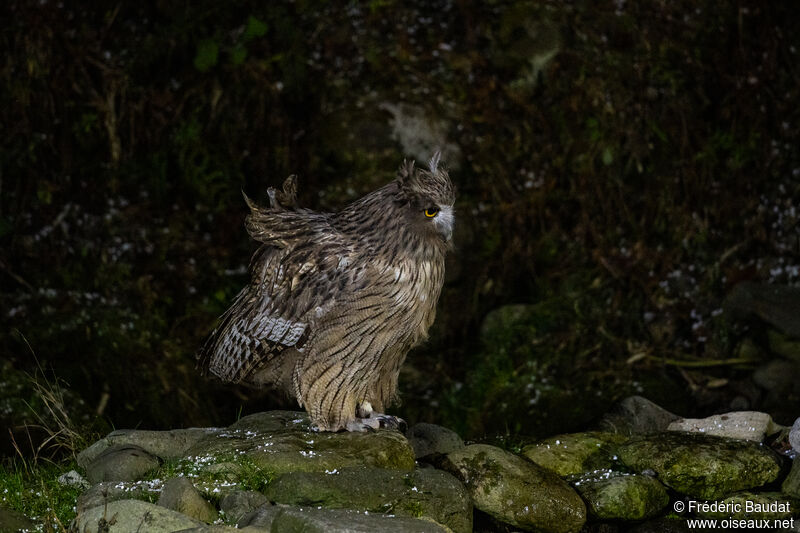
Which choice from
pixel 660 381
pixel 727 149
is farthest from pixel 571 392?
pixel 727 149

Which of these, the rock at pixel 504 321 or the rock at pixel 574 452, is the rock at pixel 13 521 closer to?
the rock at pixel 574 452

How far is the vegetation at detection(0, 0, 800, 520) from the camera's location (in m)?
8.40

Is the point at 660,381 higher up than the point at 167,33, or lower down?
lower down

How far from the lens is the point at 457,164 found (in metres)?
8.92

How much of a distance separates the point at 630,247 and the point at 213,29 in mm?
4211

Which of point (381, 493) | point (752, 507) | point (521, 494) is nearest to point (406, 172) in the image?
point (381, 493)

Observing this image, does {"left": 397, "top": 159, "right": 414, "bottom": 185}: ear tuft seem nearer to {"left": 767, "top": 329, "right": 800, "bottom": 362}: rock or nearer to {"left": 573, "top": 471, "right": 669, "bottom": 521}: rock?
{"left": 573, "top": 471, "right": 669, "bottom": 521}: rock

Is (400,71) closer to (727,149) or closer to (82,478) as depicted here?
(727,149)

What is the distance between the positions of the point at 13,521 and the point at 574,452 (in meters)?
2.83

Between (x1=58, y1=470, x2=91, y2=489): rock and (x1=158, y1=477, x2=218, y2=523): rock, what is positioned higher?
(x1=158, y1=477, x2=218, y2=523): rock

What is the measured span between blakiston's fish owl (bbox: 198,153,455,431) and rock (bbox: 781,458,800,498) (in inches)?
76.6

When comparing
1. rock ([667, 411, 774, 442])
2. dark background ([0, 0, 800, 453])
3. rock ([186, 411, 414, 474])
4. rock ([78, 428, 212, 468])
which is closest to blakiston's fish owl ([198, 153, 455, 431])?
rock ([186, 411, 414, 474])

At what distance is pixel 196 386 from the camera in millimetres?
7977

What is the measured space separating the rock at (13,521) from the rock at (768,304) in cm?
556
